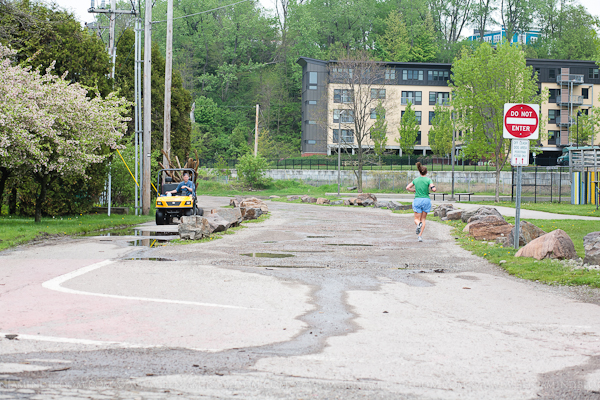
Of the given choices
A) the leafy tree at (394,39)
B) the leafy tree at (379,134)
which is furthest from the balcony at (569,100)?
the leafy tree at (379,134)

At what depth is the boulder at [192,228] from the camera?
16578 mm

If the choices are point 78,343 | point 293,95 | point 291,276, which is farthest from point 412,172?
point 78,343

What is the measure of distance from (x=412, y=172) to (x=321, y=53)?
39181 millimetres

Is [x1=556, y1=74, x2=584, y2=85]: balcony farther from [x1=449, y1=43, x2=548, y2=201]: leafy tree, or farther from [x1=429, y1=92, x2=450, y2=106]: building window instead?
[x1=449, y1=43, x2=548, y2=201]: leafy tree

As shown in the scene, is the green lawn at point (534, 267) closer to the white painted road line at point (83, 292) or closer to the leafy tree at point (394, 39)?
the white painted road line at point (83, 292)

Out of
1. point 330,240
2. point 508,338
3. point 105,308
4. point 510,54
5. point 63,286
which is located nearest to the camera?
point 508,338

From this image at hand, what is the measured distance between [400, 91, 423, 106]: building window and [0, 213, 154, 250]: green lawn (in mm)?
64904

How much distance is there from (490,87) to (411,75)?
4206cm

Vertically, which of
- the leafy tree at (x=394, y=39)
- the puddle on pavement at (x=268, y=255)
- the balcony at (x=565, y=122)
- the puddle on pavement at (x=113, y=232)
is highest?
the leafy tree at (x=394, y=39)

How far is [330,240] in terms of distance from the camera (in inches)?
684

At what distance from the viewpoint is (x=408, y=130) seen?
258 feet

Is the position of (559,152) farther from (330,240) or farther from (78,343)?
(78,343)

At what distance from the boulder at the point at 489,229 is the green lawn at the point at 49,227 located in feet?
40.1

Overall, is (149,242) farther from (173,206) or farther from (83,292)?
(83,292)
